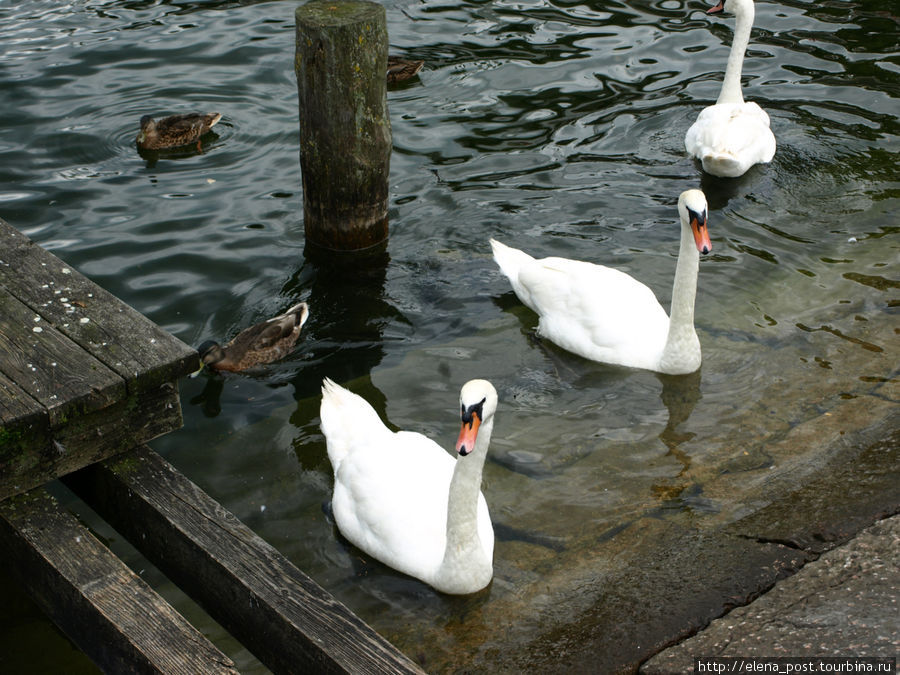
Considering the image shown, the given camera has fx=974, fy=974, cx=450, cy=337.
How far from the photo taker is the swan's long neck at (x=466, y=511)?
4.33 meters

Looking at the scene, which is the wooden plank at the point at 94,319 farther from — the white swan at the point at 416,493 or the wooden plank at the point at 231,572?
the white swan at the point at 416,493

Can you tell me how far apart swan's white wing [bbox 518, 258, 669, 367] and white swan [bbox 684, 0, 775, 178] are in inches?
100

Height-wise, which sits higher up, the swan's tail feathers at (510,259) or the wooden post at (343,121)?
the wooden post at (343,121)

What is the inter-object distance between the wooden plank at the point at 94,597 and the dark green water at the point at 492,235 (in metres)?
0.81

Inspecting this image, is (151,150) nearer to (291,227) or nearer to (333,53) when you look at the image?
(291,227)

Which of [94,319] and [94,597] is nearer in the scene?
[94,597]

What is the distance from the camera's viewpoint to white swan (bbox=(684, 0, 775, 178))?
29.1 ft

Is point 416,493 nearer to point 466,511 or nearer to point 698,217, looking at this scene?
point 466,511

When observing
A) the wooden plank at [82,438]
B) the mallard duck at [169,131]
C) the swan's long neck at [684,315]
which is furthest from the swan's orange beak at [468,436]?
the mallard duck at [169,131]

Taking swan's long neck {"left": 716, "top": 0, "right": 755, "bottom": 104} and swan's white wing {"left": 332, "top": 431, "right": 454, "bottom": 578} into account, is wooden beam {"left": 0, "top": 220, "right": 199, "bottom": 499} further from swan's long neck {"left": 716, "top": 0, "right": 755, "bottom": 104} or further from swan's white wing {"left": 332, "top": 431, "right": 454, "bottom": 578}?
swan's long neck {"left": 716, "top": 0, "right": 755, "bottom": 104}

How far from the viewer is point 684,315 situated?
6.23 metres

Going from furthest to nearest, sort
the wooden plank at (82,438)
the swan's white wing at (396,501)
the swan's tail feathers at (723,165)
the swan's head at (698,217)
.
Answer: the swan's tail feathers at (723,165) < the swan's head at (698,217) < the swan's white wing at (396,501) < the wooden plank at (82,438)

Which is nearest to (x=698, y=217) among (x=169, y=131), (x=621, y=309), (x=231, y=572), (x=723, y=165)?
(x=621, y=309)

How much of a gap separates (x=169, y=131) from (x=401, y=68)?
278cm
